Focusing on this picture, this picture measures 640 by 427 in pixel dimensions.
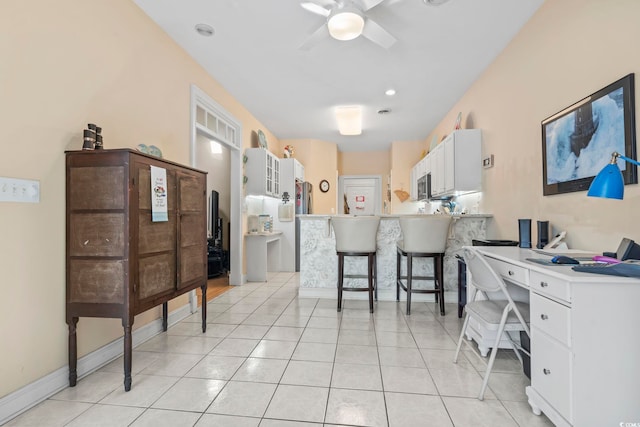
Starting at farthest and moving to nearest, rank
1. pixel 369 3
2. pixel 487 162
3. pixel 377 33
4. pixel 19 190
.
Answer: pixel 487 162 < pixel 377 33 < pixel 369 3 < pixel 19 190

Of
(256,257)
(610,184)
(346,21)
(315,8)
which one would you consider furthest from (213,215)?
(610,184)

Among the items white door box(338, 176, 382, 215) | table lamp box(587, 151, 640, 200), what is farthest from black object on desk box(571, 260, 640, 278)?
white door box(338, 176, 382, 215)

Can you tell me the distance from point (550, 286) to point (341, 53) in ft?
9.43

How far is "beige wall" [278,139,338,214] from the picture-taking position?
266 inches

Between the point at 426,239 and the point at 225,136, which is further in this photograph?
the point at 225,136

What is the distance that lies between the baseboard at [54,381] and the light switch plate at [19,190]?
1.02m

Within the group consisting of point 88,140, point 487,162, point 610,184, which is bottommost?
point 610,184

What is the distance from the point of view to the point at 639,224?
1.66 m

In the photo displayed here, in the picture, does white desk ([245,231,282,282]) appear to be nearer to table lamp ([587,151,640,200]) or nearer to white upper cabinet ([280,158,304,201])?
white upper cabinet ([280,158,304,201])

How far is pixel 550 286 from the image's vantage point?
1.42m

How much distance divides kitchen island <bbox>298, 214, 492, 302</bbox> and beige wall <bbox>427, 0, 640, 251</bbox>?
1.15 ft

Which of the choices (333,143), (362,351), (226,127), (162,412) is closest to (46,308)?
(162,412)

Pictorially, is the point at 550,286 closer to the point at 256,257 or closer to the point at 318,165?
the point at 256,257

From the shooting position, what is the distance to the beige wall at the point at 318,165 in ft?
22.1
